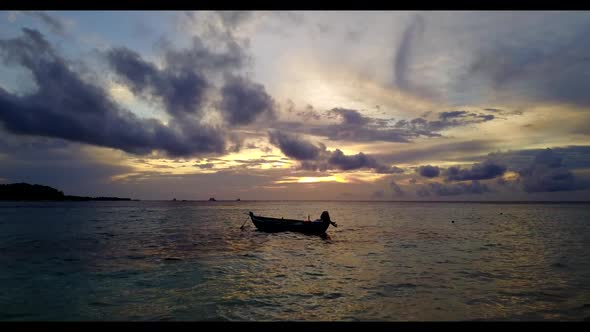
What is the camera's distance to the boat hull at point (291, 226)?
39219 mm

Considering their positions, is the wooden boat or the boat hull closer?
the wooden boat

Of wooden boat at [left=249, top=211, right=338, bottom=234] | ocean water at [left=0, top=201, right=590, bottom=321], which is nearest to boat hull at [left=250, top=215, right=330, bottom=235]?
wooden boat at [left=249, top=211, right=338, bottom=234]

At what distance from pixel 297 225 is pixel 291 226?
0.86 meters

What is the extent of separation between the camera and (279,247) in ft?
98.5

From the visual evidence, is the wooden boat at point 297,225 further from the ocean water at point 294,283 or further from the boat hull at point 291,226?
the ocean water at point 294,283

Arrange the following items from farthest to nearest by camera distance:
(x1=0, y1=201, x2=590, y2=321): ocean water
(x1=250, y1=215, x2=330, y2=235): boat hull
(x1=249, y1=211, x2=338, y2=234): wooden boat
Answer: (x1=250, y1=215, x2=330, y2=235): boat hull < (x1=249, y1=211, x2=338, y2=234): wooden boat < (x1=0, y1=201, x2=590, y2=321): ocean water

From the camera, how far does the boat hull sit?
129 feet

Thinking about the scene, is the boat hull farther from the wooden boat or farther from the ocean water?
the ocean water

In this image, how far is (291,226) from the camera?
134ft

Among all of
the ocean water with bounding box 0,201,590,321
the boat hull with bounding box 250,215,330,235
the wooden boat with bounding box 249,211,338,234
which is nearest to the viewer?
the ocean water with bounding box 0,201,590,321
